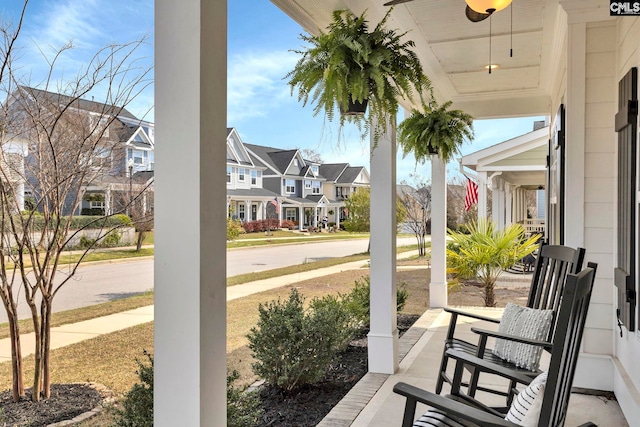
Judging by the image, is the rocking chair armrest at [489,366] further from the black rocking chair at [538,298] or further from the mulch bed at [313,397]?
the mulch bed at [313,397]

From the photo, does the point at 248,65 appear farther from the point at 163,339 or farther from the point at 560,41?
the point at 163,339

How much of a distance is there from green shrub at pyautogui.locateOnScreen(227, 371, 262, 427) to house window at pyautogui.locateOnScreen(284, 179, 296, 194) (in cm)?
165

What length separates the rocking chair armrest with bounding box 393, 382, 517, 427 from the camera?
1.37m

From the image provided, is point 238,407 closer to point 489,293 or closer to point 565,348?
point 565,348

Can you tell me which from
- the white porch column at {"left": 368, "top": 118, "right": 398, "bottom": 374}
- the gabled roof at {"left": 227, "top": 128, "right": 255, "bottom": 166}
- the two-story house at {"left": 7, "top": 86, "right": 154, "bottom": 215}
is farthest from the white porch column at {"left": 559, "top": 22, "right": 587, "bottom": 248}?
the two-story house at {"left": 7, "top": 86, "right": 154, "bottom": 215}

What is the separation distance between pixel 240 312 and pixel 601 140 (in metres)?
2.87

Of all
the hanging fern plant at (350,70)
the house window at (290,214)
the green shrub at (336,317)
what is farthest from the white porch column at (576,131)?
the house window at (290,214)

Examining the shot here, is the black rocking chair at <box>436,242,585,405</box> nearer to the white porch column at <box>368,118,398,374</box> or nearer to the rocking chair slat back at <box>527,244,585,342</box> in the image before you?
the rocking chair slat back at <box>527,244,585,342</box>

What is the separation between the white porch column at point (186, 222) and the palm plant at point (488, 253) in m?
4.78

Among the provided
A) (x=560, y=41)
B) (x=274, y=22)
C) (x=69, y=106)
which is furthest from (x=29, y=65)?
(x=560, y=41)

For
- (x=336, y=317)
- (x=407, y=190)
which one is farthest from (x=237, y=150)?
(x=407, y=190)

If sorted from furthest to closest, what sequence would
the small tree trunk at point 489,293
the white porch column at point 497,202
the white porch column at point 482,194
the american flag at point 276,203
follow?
the white porch column at point 497,202 → the white porch column at point 482,194 → the small tree trunk at point 489,293 → the american flag at point 276,203

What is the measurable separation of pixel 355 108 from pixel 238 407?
5.27ft

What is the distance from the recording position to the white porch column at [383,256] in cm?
355
